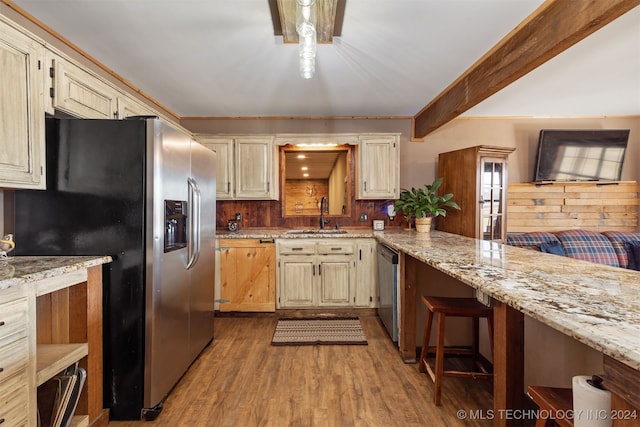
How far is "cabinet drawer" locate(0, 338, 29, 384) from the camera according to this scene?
1130 mm

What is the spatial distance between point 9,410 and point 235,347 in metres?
1.63

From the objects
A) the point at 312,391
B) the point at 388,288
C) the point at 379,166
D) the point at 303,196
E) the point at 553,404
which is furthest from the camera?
the point at 303,196

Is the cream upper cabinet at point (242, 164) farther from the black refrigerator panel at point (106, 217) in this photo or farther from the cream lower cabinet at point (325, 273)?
the black refrigerator panel at point (106, 217)

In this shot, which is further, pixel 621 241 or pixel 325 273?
pixel 621 241

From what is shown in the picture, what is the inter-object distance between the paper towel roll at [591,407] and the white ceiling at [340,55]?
1953mm

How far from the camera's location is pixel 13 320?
1.18 metres

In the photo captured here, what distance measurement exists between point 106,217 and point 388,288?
2.21 meters

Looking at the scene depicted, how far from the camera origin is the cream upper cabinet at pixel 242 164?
370cm

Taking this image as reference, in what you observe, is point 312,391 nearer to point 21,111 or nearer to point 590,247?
point 21,111

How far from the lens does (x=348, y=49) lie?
2252 millimetres

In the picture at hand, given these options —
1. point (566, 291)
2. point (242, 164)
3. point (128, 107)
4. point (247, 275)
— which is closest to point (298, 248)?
point (247, 275)

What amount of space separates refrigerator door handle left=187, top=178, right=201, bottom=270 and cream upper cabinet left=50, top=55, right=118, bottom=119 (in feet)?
2.66

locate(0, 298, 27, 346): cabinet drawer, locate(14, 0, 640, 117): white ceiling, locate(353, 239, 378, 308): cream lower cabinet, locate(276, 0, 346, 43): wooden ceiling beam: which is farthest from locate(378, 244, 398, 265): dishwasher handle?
locate(0, 298, 27, 346): cabinet drawer

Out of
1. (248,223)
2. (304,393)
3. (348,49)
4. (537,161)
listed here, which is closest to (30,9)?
(348,49)
